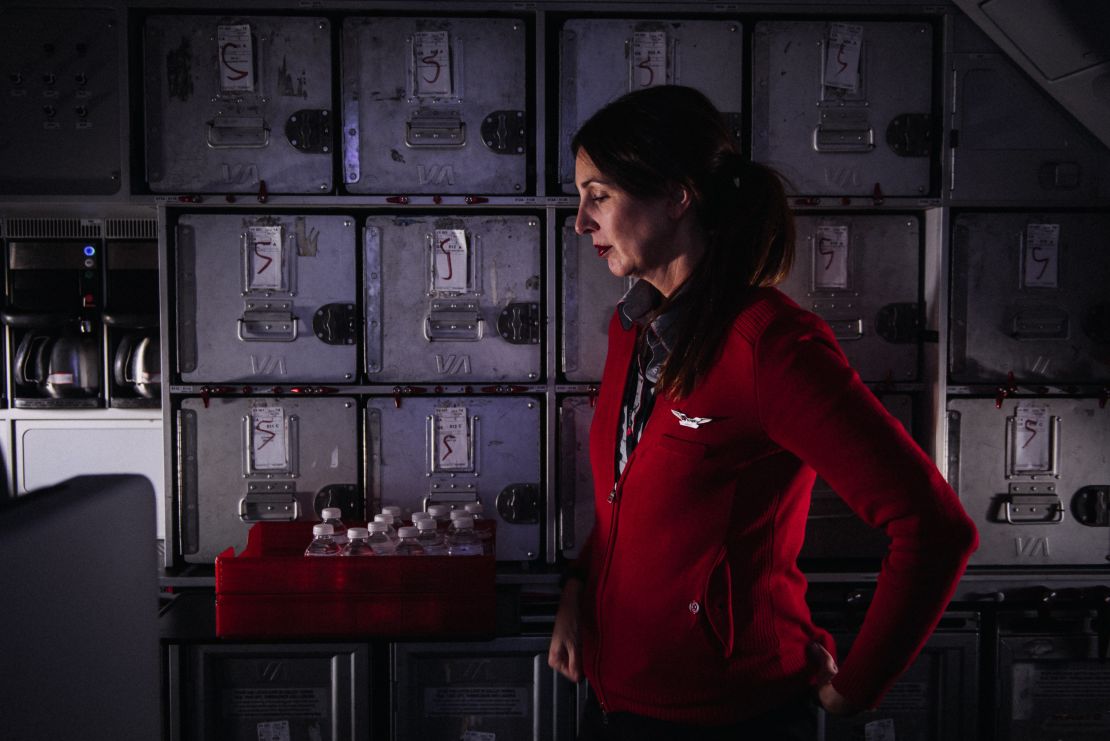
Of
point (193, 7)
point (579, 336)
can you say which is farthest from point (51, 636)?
point (193, 7)

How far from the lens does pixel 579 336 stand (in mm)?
2592

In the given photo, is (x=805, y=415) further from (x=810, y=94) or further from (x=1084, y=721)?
(x=1084, y=721)

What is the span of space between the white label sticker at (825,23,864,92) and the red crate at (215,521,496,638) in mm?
1995

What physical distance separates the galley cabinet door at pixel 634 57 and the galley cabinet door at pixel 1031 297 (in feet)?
3.24

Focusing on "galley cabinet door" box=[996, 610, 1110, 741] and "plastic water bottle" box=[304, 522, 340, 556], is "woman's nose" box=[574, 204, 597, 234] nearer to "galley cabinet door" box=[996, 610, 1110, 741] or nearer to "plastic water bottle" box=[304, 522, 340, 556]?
"plastic water bottle" box=[304, 522, 340, 556]

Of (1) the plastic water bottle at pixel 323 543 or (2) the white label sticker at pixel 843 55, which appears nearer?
(1) the plastic water bottle at pixel 323 543

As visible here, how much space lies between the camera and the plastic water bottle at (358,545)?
214 centimetres

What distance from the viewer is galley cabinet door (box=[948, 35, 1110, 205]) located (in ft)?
8.48

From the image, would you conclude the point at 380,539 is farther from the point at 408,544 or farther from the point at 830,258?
the point at 830,258

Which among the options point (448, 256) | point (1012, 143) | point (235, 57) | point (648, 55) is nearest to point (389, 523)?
point (448, 256)

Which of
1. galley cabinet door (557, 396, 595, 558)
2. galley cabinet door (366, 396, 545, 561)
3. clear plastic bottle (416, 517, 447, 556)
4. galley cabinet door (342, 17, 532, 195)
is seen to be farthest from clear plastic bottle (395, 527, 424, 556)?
galley cabinet door (342, 17, 532, 195)

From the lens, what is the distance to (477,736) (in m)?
2.44

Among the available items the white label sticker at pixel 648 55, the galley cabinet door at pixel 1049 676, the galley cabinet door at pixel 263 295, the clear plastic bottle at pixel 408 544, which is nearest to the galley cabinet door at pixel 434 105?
the galley cabinet door at pixel 263 295

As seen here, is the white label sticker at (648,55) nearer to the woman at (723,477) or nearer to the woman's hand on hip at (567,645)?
the woman at (723,477)
